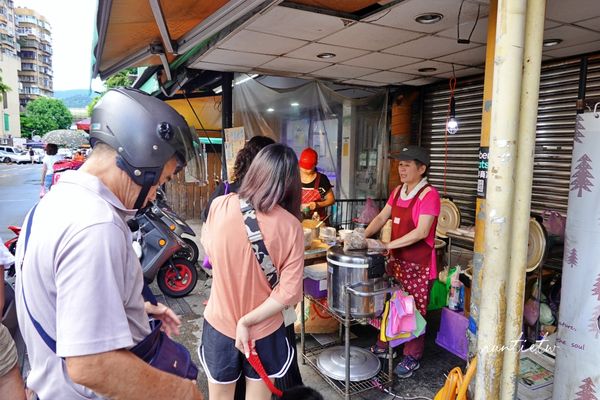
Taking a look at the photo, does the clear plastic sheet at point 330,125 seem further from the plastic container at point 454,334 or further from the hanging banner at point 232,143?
the plastic container at point 454,334

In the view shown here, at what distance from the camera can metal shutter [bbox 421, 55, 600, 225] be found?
4719 mm

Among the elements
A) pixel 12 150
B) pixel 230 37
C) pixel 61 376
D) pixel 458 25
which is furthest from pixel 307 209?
pixel 12 150

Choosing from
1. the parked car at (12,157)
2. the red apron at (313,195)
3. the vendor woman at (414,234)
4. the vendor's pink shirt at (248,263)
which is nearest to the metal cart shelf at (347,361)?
the vendor woman at (414,234)

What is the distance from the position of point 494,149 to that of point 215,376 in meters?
1.86

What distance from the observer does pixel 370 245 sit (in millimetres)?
3010

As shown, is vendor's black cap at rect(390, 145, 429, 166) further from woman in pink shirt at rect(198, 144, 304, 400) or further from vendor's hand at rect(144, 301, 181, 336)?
vendor's hand at rect(144, 301, 181, 336)

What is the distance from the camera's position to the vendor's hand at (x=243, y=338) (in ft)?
6.50

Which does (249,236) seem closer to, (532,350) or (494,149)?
(494,149)

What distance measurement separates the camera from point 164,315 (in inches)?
64.8

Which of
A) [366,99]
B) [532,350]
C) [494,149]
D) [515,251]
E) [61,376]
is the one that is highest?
[366,99]

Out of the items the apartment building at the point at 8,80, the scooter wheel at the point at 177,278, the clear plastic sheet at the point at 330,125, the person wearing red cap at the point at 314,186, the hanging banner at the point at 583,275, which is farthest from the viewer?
the apartment building at the point at 8,80

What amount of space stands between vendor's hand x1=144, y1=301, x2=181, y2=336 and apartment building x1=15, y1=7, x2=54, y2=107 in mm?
94361

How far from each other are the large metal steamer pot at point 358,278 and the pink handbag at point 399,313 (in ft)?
0.34

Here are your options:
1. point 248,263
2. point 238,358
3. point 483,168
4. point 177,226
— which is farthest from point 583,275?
point 177,226
